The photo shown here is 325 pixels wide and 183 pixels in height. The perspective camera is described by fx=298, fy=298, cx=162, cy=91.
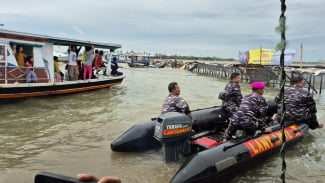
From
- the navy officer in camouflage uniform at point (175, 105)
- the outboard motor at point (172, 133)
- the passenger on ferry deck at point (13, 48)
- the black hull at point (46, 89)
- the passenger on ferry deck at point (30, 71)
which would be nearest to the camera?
the outboard motor at point (172, 133)

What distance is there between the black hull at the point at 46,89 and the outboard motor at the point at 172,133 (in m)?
7.80

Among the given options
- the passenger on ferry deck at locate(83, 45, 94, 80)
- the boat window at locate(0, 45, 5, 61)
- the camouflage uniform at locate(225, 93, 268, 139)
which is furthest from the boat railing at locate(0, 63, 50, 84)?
the camouflage uniform at locate(225, 93, 268, 139)

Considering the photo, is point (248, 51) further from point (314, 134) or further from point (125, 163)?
point (125, 163)

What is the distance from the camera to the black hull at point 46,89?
10.7m

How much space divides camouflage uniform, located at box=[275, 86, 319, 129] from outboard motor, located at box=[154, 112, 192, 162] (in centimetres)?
300

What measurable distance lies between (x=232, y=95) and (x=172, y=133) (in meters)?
2.50

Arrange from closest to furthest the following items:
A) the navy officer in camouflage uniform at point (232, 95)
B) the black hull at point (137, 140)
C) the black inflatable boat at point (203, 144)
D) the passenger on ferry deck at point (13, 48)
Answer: the black inflatable boat at point (203, 144) → the black hull at point (137, 140) → the navy officer in camouflage uniform at point (232, 95) → the passenger on ferry deck at point (13, 48)

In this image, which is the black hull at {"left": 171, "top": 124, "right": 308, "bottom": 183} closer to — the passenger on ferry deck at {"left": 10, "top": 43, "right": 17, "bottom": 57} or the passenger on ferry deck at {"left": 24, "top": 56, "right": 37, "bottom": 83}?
the passenger on ferry deck at {"left": 24, "top": 56, "right": 37, "bottom": 83}

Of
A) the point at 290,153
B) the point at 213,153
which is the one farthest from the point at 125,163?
the point at 290,153

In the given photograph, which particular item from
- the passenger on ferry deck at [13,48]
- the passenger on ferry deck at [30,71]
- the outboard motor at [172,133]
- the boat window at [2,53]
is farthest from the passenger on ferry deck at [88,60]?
the outboard motor at [172,133]

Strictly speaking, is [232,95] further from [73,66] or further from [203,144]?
[73,66]

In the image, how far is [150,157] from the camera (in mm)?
5789

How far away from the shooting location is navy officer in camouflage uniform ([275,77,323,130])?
6.82 metres

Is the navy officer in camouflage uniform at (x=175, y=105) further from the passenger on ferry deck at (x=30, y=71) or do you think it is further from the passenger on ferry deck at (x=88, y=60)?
the passenger on ferry deck at (x=88, y=60)
